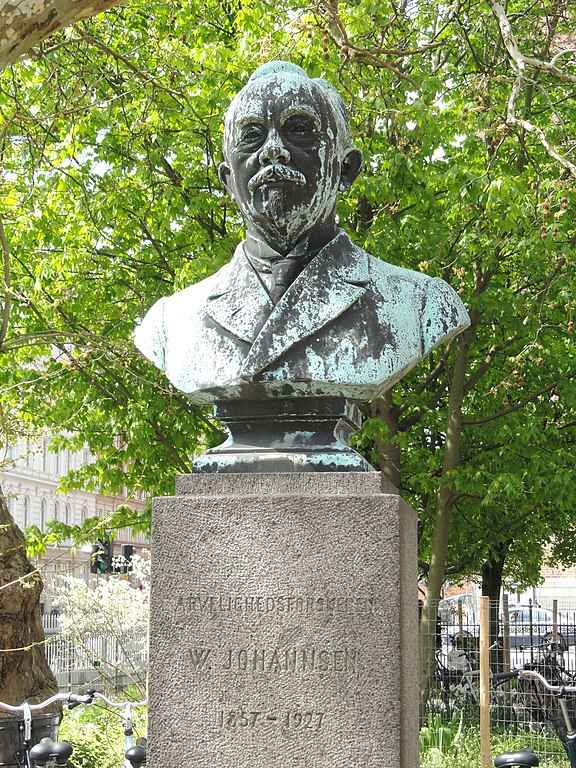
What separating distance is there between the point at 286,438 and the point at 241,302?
52cm

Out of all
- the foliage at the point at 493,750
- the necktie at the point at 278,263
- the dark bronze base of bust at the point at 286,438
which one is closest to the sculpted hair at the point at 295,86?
the necktie at the point at 278,263

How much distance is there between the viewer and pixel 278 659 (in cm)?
370

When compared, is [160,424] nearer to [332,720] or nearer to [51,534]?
[51,534]

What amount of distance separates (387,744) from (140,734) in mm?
8359

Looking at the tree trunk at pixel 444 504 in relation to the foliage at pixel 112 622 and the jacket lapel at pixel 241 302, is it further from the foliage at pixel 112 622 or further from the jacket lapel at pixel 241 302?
the jacket lapel at pixel 241 302

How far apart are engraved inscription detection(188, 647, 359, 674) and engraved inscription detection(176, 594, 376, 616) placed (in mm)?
120

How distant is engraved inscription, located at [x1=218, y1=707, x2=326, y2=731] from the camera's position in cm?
367

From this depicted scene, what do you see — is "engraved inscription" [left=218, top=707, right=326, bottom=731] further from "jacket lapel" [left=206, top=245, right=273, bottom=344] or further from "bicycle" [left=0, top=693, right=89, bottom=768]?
"bicycle" [left=0, top=693, right=89, bottom=768]

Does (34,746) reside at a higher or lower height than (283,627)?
lower

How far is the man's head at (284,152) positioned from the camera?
402 centimetres

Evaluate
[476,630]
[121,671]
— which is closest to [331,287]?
[121,671]

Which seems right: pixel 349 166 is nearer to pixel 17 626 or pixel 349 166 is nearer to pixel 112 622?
pixel 17 626

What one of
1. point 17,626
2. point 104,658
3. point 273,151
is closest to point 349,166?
point 273,151

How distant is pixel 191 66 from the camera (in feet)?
39.8
